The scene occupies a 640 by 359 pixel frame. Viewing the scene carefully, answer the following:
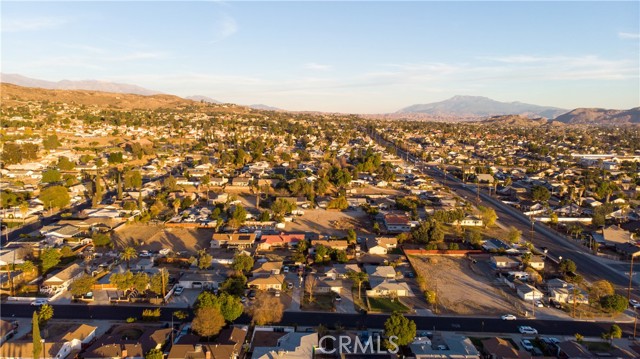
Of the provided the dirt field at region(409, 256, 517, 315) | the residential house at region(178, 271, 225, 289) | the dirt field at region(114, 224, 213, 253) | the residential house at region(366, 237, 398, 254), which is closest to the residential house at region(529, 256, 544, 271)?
the dirt field at region(409, 256, 517, 315)

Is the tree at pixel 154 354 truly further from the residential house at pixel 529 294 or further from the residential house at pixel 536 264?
the residential house at pixel 536 264

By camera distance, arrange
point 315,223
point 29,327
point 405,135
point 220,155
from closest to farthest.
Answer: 1. point 29,327
2. point 315,223
3. point 220,155
4. point 405,135

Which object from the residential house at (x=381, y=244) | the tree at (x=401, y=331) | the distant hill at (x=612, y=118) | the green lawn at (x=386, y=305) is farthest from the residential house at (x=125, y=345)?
the distant hill at (x=612, y=118)

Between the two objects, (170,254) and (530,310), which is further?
(170,254)

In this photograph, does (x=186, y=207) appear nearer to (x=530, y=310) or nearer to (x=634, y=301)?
(x=530, y=310)

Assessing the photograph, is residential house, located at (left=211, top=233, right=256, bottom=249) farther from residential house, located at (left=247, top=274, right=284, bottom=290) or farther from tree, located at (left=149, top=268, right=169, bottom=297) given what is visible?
tree, located at (left=149, top=268, right=169, bottom=297)

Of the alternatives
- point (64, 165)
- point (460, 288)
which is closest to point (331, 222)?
point (460, 288)

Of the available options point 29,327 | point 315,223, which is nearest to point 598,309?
point 315,223
